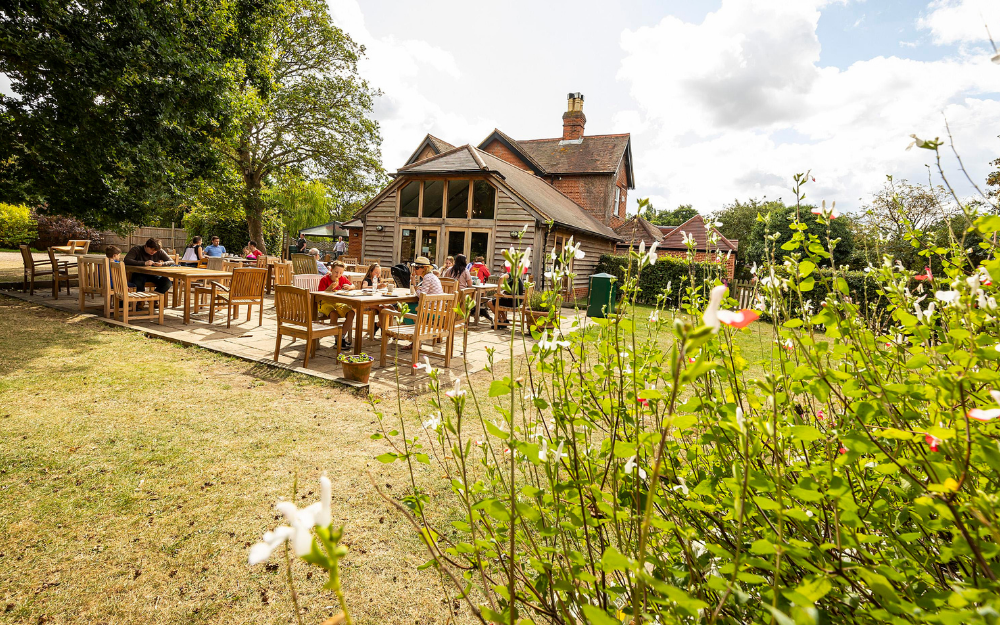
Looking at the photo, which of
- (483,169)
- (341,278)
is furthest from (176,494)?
(483,169)

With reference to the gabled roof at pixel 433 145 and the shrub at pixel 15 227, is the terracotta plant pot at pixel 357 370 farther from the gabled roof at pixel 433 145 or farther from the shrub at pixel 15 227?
the shrub at pixel 15 227

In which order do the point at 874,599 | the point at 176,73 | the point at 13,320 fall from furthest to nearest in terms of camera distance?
the point at 176,73
the point at 13,320
the point at 874,599

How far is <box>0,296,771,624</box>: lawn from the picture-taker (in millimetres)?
2107

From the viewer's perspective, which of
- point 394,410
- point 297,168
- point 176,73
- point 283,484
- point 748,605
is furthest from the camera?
point 297,168

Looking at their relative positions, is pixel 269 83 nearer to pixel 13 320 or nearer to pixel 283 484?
pixel 13 320

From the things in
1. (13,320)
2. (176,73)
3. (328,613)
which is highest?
(176,73)

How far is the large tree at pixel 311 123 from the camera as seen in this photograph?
17.6 meters

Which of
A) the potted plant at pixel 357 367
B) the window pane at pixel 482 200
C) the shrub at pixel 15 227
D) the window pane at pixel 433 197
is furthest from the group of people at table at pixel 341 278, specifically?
the shrub at pixel 15 227

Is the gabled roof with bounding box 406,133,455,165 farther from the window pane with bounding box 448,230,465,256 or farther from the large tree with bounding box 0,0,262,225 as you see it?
the large tree with bounding box 0,0,262,225

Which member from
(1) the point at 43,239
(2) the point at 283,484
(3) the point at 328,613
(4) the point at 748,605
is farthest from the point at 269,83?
(1) the point at 43,239

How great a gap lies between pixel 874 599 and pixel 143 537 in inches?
125

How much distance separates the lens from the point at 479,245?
15680 millimetres

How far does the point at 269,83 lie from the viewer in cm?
1199

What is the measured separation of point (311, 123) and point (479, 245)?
9117mm
